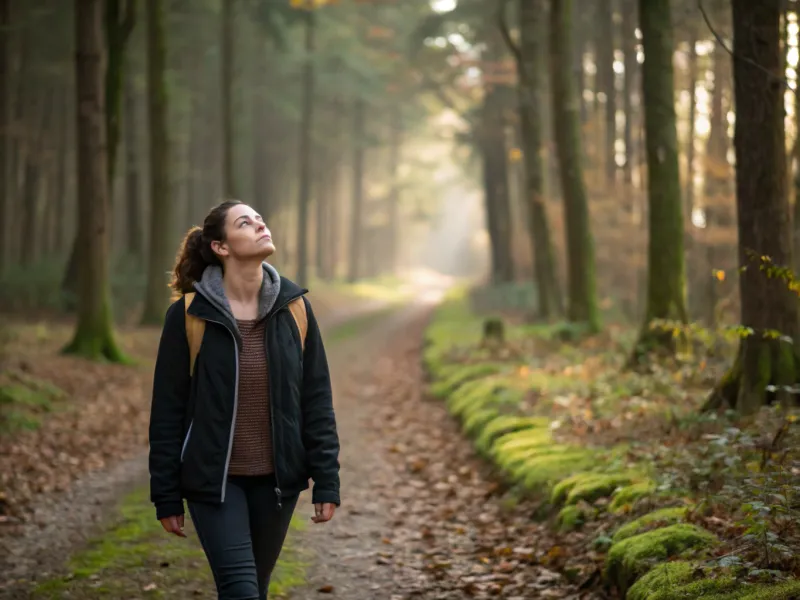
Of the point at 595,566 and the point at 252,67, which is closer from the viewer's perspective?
the point at 595,566

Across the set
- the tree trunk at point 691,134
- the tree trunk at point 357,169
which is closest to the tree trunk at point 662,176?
the tree trunk at point 691,134

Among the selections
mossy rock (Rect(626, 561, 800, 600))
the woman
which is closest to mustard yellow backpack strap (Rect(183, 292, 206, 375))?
the woman

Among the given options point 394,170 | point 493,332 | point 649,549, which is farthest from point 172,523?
point 394,170

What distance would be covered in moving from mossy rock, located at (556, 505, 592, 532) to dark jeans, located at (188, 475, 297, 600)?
3.39 meters

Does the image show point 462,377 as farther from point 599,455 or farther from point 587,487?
point 587,487

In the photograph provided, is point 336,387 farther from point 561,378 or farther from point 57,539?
point 57,539

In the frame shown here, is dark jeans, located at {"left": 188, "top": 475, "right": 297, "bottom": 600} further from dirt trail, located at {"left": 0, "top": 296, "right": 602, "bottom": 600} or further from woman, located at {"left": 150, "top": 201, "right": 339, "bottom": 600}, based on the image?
dirt trail, located at {"left": 0, "top": 296, "right": 602, "bottom": 600}

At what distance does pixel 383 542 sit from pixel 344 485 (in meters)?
1.93

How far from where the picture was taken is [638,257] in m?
22.3

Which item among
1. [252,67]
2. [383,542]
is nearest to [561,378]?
[383,542]

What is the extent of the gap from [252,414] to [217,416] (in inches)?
6.5

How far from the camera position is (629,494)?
6715mm

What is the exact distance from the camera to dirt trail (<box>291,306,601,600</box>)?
21.0ft

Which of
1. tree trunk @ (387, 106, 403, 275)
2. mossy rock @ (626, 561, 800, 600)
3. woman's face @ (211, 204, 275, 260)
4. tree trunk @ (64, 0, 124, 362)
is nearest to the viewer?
woman's face @ (211, 204, 275, 260)
